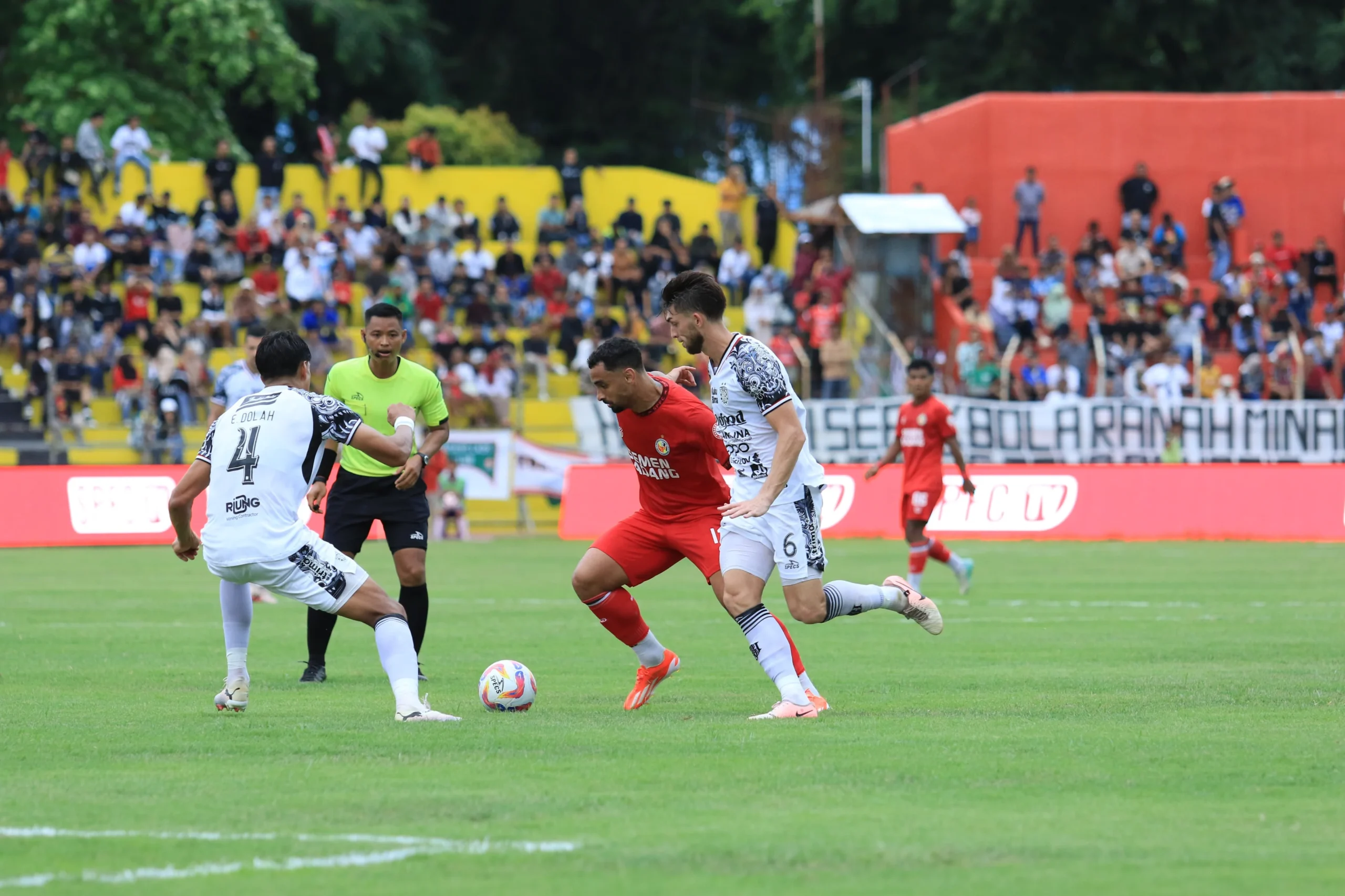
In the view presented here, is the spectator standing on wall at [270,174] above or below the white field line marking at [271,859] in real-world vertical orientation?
above

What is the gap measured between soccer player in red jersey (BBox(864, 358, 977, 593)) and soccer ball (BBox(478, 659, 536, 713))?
353 inches

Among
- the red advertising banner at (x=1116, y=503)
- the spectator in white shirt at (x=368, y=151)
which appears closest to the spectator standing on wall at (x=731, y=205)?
the spectator in white shirt at (x=368, y=151)

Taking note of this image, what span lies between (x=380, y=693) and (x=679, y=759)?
10.8ft

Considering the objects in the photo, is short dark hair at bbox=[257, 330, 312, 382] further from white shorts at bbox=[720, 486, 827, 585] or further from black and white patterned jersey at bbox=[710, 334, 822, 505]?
white shorts at bbox=[720, 486, 827, 585]

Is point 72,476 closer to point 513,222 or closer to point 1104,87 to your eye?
point 513,222

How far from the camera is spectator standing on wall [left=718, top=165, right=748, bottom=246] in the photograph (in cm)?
3866

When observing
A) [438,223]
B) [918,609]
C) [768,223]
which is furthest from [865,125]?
[918,609]

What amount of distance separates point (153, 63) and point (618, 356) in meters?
A: 38.4

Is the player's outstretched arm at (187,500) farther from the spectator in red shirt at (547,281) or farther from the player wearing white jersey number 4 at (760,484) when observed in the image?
the spectator in red shirt at (547,281)

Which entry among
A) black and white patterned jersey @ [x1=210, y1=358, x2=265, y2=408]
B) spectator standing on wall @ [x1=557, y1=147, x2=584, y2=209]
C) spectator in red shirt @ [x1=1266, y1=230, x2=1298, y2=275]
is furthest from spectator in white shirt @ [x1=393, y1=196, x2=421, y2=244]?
black and white patterned jersey @ [x1=210, y1=358, x2=265, y2=408]

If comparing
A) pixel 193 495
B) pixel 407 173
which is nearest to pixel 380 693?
pixel 193 495

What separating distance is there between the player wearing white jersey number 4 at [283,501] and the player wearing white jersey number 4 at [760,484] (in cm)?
158

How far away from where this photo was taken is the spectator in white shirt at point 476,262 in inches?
1443

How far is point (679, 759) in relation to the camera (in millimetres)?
8148
